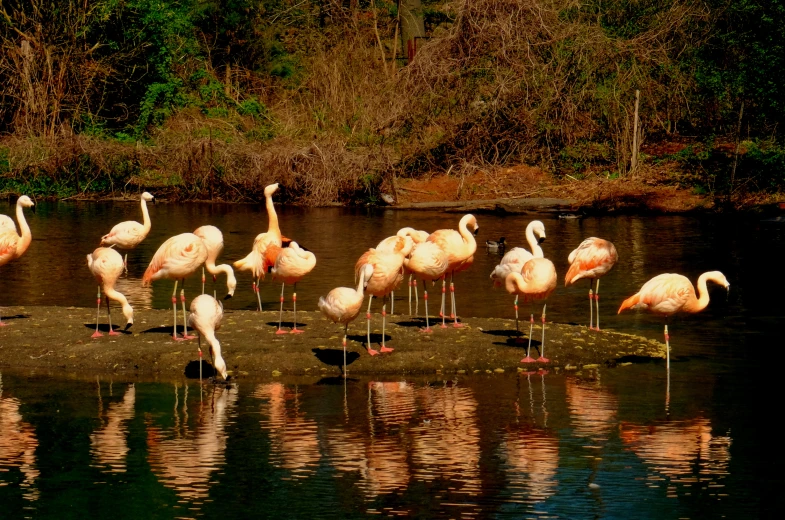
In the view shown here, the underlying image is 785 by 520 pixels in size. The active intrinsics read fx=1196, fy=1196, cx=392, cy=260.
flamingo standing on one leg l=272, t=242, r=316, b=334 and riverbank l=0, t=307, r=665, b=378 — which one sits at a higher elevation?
flamingo standing on one leg l=272, t=242, r=316, b=334

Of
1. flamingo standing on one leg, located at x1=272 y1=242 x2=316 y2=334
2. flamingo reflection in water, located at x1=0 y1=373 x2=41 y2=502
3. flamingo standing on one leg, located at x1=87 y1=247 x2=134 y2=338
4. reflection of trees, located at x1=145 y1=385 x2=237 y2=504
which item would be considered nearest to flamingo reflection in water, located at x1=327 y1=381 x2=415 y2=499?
reflection of trees, located at x1=145 y1=385 x2=237 y2=504

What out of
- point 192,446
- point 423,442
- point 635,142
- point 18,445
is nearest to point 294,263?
point 192,446

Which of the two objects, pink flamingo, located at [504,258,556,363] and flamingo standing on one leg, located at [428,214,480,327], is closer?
pink flamingo, located at [504,258,556,363]

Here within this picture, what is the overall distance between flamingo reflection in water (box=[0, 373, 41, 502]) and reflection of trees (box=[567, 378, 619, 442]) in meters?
4.45

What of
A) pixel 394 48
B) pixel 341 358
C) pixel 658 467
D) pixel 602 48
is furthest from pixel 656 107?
pixel 658 467

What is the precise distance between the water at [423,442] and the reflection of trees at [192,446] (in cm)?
2

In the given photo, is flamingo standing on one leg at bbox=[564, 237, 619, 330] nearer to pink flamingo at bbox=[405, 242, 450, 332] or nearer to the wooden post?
pink flamingo at bbox=[405, 242, 450, 332]

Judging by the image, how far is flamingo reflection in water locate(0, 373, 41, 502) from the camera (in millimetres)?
8961

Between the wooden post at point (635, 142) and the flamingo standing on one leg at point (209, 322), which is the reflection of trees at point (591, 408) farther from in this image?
the wooden post at point (635, 142)

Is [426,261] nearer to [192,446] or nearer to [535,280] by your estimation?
[535,280]

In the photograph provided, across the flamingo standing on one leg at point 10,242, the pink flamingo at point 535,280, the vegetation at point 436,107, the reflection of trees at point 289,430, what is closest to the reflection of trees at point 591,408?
the pink flamingo at point 535,280

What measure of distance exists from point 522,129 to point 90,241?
14244 millimetres

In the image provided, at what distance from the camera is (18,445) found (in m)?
9.95

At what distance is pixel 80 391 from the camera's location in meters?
11.8
